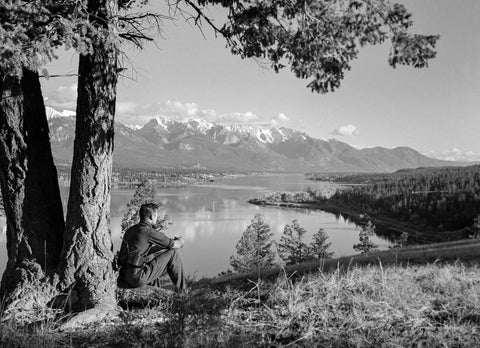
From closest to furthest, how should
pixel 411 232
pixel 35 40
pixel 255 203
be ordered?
1. pixel 35 40
2. pixel 411 232
3. pixel 255 203

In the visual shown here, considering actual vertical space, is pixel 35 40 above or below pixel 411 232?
above

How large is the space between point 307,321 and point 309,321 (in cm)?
2

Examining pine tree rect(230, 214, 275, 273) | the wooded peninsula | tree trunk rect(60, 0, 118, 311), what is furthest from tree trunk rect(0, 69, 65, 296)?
the wooded peninsula

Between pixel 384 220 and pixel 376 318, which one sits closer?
pixel 376 318

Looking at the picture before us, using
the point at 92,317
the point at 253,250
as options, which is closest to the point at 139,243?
the point at 92,317

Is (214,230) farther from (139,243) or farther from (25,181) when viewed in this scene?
(25,181)

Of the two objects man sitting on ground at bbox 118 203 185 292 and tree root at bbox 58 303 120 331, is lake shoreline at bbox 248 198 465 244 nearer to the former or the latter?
man sitting on ground at bbox 118 203 185 292

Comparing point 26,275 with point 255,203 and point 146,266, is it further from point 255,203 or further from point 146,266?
point 255,203

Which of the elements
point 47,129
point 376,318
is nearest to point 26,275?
point 47,129

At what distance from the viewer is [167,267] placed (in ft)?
21.4

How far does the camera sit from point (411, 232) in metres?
96.6

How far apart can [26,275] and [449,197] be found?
125 metres

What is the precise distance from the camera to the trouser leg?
6.18m

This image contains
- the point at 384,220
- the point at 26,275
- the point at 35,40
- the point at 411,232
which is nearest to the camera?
the point at 35,40
